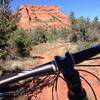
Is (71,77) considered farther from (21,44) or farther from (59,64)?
(21,44)

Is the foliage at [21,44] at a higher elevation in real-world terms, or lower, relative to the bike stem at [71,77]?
higher

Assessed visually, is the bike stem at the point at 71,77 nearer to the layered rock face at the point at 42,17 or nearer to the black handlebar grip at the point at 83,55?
the black handlebar grip at the point at 83,55

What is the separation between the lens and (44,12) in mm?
120188

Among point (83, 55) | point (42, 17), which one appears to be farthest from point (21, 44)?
point (42, 17)

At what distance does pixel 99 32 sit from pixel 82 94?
42549mm

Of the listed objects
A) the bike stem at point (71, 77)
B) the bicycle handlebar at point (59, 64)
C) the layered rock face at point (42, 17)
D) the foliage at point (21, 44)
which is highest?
A: the layered rock face at point (42, 17)

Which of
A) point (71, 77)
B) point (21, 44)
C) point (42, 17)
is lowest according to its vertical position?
point (71, 77)

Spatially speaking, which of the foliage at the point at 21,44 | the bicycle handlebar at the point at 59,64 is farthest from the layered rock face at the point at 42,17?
the bicycle handlebar at the point at 59,64

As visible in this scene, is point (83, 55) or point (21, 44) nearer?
point (83, 55)

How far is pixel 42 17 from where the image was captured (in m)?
115

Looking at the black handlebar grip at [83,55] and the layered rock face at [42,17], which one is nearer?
the black handlebar grip at [83,55]

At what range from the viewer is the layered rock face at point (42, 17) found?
10538cm

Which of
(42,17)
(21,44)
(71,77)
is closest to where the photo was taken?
(71,77)

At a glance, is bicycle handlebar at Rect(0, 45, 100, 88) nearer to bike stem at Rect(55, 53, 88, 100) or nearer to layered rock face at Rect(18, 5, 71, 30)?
bike stem at Rect(55, 53, 88, 100)
